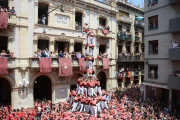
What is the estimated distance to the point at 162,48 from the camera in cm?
2050

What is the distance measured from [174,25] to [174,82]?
278 inches

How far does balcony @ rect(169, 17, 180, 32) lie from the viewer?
18.2 meters

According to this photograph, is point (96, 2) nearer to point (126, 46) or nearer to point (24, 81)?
point (126, 46)

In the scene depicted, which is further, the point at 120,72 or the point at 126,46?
the point at 126,46

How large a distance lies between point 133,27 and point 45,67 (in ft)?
76.2

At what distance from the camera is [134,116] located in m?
16.0

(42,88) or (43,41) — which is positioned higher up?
(43,41)

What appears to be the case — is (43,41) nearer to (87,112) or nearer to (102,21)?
(87,112)

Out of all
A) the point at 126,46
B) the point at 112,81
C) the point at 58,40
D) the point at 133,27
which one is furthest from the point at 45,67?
the point at 133,27

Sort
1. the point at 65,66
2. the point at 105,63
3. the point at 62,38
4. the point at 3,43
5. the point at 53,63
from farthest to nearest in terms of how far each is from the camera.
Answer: the point at 105,63
the point at 62,38
the point at 65,66
the point at 53,63
the point at 3,43

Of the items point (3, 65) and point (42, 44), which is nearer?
point (3, 65)

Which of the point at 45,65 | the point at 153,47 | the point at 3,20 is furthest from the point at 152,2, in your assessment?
the point at 3,20

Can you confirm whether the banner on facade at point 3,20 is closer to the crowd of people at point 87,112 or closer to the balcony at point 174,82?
the crowd of people at point 87,112

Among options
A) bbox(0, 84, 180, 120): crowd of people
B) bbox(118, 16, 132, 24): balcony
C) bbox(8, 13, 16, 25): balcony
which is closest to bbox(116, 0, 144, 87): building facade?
bbox(118, 16, 132, 24): balcony
